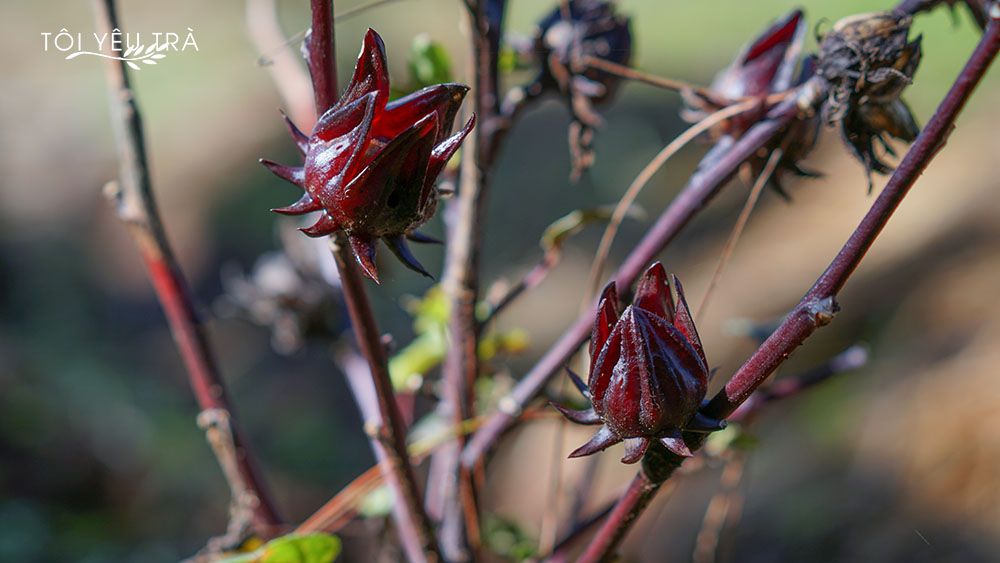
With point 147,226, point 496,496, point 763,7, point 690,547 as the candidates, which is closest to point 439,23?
point 763,7

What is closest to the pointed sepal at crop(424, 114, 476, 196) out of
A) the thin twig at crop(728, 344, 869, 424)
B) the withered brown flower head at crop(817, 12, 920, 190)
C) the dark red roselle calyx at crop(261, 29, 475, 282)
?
the dark red roselle calyx at crop(261, 29, 475, 282)

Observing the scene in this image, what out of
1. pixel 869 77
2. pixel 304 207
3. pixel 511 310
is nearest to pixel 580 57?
pixel 869 77

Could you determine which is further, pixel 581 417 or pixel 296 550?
pixel 296 550

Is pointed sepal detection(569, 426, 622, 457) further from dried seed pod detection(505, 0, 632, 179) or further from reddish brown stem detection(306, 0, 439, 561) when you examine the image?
dried seed pod detection(505, 0, 632, 179)

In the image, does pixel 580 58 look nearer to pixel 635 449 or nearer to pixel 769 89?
pixel 769 89

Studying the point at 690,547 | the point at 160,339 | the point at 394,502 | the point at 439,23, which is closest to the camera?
the point at 394,502

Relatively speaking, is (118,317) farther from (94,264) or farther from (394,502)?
(394,502)
